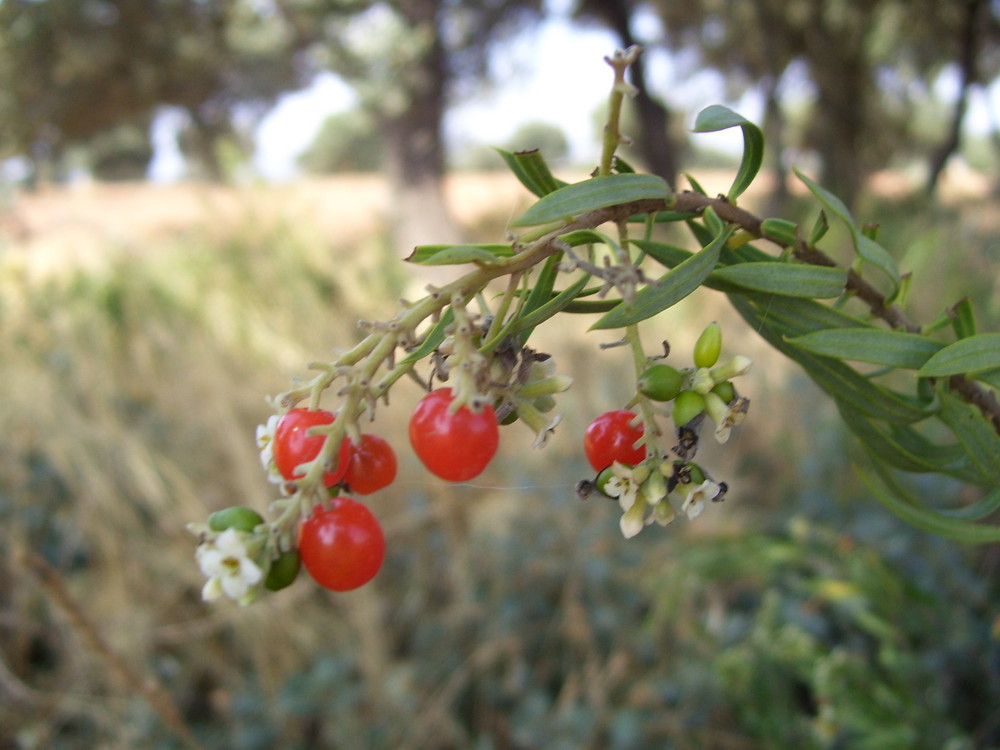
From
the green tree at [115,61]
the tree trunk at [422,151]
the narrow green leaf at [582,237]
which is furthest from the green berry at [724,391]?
the green tree at [115,61]

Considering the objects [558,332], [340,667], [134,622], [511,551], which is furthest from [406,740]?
[558,332]

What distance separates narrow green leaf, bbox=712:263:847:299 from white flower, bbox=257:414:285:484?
11.3 inches

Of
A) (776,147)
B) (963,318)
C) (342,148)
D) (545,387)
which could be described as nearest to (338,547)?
(545,387)

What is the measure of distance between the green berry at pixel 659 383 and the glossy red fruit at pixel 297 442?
177mm

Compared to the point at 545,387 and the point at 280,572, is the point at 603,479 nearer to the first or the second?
the point at 545,387

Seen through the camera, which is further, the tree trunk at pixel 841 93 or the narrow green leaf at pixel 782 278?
the tree trunk at pixel 841 93

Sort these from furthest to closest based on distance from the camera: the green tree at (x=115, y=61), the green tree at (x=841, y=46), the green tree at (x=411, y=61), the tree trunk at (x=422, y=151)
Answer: the green tree at (x=115, y=61) < the tree trunk at (x=422, y=151) < the green tree at (x=411, y=61) < the green tree at (x=841, y=46)

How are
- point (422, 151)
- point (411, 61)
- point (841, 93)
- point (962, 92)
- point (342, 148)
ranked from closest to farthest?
point (962, 92)
point (411, 61)
point (422, 151)
point (841, 93)
point (342, 148)

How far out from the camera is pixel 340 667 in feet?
5.40

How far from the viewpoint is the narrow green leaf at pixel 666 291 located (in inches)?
14.8

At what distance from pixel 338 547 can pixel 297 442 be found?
6cm

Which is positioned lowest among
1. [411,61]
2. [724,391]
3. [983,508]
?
[983,508]

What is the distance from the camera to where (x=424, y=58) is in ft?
20.1

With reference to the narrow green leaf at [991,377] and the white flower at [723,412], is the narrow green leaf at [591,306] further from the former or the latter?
the narrow green leaf at [991,377]
